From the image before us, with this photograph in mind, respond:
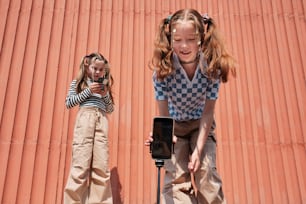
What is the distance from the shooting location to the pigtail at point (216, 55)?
1.23 m

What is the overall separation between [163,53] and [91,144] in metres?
0.77

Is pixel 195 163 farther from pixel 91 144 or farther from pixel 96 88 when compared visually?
pixel 96 88

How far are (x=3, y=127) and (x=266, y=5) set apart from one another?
8.58 feet

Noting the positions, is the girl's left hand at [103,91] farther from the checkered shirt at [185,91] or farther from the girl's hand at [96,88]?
the checkered shirt at [185,91]

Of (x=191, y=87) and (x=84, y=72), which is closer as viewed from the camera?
(x=191, y=87)

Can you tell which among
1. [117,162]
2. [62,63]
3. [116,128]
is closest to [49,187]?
[117,162]

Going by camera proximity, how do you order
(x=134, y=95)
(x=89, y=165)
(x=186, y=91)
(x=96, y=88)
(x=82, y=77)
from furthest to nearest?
(x=134, y=95) → (x=82, y=77) → (x=96, y=88) → (x=89, y=165) → (x=186, y=91)

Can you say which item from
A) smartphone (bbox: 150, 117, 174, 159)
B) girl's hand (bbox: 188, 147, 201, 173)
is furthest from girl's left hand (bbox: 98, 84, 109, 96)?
girl's hand (bbox: 188, 147, 201, 173)

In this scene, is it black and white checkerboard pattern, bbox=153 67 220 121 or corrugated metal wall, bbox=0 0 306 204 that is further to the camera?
corrugated metal wall, bbox=0 0 306 204

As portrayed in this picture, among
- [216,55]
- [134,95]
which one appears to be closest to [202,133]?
[216,55]

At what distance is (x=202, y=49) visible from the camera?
4.17ft

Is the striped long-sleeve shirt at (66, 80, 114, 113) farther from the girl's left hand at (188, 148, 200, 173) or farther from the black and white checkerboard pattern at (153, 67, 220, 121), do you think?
the girl's left hand at (188, 148, 200, 173)

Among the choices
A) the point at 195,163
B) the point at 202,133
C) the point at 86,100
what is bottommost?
the point at 195,163

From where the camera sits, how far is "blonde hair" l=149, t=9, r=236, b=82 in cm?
123
